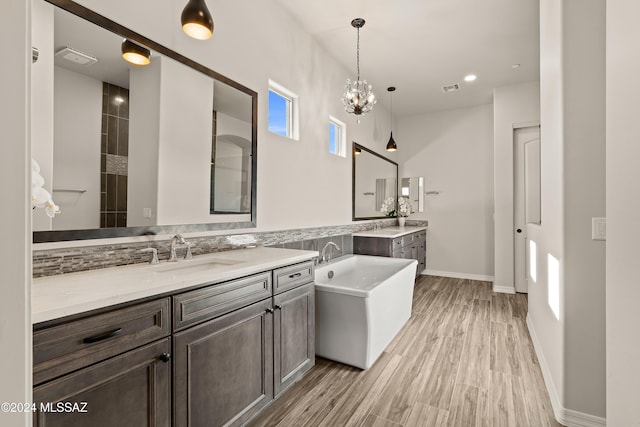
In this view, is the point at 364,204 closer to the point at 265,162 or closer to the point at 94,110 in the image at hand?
the point at 265,162

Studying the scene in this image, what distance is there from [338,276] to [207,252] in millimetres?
1711

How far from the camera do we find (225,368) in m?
1.57

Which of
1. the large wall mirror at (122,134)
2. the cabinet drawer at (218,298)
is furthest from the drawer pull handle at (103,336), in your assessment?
the large wall mirror at (122,134)

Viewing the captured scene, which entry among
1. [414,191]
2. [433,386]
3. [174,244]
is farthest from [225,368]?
[414,191]

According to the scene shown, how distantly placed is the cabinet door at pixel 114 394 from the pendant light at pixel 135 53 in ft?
5.00

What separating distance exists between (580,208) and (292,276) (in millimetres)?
1786

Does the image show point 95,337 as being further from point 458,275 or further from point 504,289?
point 458,275

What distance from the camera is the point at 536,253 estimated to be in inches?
111

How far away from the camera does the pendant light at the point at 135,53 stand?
5.60 feet

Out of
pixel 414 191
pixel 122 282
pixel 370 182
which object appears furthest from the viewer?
pixel 414 191

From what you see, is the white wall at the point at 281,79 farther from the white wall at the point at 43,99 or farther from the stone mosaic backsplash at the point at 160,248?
the white wall at the point at 43,99
